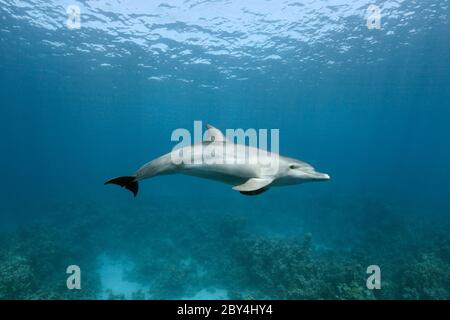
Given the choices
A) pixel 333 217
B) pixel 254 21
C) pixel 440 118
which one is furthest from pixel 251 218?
pixel 440 118

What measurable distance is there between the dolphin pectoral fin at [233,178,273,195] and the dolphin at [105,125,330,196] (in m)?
0.02

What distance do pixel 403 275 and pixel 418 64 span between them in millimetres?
25375

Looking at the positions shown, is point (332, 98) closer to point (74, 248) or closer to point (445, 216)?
point (445, 216)

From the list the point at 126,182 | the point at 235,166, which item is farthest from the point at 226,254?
the point at 235,166

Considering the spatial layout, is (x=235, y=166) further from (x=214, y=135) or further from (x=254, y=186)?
(x=214, y=135)

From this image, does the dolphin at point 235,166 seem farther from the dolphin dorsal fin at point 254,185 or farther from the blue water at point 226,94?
the blue water at point 226,94

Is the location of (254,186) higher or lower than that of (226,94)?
lower

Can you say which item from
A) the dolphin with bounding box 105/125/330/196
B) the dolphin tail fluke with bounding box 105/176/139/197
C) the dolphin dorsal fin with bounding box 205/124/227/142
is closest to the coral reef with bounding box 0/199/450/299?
the dolphin with bounding box 105/125/330/196

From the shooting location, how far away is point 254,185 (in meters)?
4.78

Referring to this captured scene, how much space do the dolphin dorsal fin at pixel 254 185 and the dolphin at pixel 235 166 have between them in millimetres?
18

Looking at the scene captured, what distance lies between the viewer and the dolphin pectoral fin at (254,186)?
14.7ft

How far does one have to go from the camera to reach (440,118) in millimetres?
57656

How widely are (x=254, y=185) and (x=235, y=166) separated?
0.68m

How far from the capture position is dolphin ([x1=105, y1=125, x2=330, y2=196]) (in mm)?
5270
